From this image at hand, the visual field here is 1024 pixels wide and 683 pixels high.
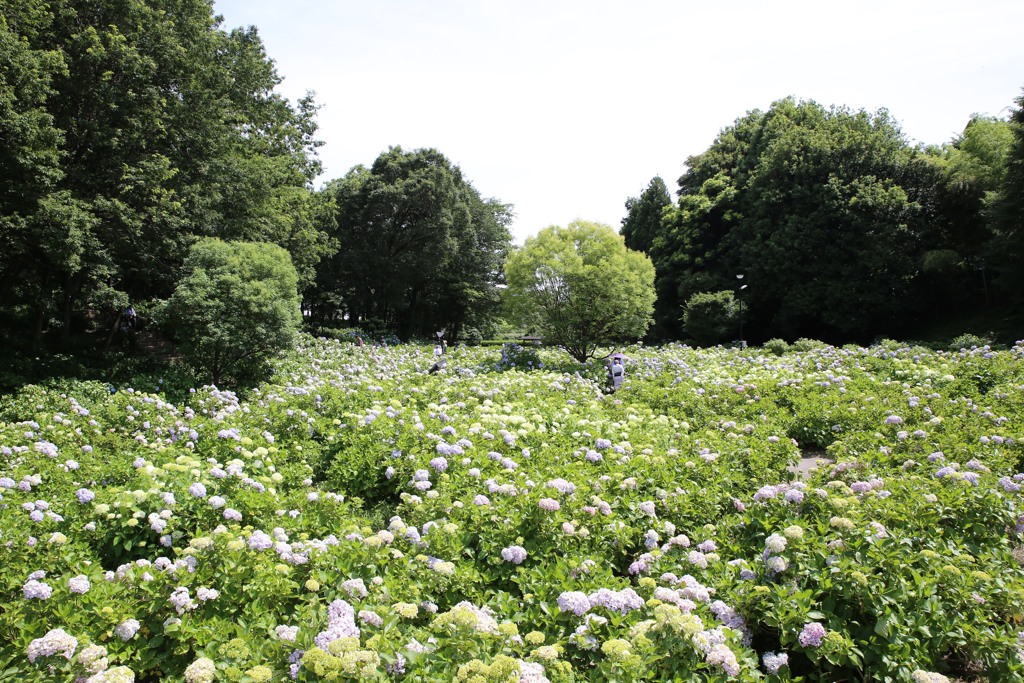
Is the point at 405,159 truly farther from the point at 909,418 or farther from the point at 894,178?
the point at 909,418

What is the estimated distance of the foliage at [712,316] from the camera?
30.6 meters

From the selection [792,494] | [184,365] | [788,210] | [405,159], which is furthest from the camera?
[405,159]

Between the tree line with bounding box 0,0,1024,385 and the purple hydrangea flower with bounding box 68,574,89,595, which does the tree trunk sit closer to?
the tree line with bounding box 0,0,1024,385

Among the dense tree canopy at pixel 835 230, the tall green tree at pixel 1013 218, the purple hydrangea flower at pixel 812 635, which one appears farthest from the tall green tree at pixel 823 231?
the purple hydrangea flower at pixel 812 635

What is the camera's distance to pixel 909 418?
695cm

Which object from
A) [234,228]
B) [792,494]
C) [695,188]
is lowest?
[792,494]

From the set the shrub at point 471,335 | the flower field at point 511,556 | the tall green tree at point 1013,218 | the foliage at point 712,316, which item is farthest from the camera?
the shrub at point 471,335

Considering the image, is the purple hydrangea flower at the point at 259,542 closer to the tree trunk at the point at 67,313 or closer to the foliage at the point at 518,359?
the foliage at the point at 518,359

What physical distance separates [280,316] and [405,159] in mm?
21446

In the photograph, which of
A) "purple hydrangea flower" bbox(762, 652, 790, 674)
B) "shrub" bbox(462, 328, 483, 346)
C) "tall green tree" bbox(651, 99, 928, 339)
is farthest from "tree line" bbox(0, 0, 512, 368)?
"tall green tree" bbox(651, 99, 928, 339)

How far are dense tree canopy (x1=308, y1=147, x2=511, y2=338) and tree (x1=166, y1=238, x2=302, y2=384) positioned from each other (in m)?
15.6

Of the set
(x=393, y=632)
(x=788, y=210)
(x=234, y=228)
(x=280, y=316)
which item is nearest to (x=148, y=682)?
(x=393, y=632)

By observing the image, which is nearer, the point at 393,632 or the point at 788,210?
the point at 393,632

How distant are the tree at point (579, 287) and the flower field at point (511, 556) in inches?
400
